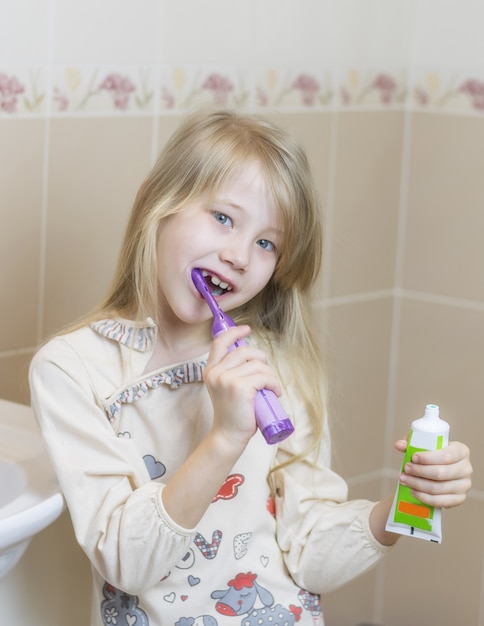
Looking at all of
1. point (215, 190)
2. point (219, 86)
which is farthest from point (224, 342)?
point (219, 86)

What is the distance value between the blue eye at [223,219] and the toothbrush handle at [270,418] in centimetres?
19

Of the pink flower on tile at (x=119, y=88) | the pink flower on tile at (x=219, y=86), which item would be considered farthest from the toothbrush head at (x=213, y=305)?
the pink flower on tile at (x=219, y=86)

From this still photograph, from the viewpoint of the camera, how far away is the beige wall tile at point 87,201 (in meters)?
1.46

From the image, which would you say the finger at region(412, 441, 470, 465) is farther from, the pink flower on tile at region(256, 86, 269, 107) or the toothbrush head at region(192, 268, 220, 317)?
the pink flower on tile at region(256, 86, 269, 107)

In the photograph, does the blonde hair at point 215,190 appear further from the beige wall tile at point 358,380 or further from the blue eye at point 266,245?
the beige wall tile at point 358,380

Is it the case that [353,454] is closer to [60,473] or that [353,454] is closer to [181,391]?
[181,391]

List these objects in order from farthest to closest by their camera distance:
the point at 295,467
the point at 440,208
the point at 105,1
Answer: the point at 440,208 → the point at 105,1 → the point at 295,467

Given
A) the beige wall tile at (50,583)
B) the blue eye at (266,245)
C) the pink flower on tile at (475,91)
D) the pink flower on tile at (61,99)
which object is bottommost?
the beige wall tile at (50,583)

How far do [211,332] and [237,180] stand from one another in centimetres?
18

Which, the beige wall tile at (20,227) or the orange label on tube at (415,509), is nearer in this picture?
the orange label on tube at (415,509)

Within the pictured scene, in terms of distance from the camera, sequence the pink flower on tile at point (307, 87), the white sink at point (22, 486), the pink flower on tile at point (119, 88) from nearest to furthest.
→ 1. the white sink at point (22, 486)
2. the pink flower on tile at point (119, 88)
3. the pink flower on tile at point (307, 87)

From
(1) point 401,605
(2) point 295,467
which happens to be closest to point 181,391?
(2) point 295,467

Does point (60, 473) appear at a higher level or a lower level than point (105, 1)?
lower

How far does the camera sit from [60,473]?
1094mm
